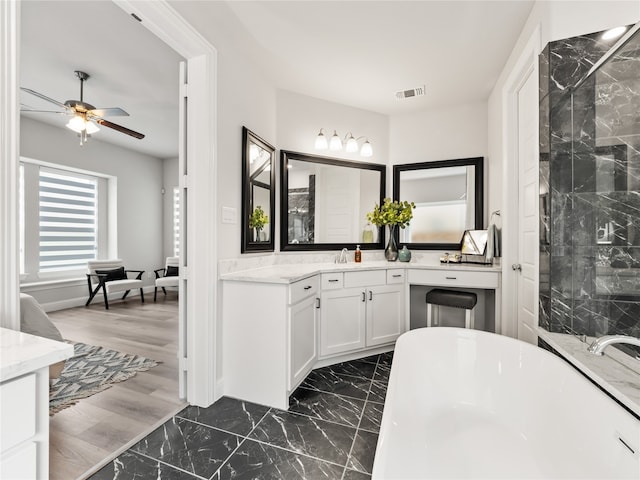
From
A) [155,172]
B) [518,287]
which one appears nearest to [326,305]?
[518,287]

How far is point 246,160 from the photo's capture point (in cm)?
237

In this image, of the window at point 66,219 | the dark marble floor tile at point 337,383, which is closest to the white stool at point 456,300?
the dark marble floor tile at point 337,383

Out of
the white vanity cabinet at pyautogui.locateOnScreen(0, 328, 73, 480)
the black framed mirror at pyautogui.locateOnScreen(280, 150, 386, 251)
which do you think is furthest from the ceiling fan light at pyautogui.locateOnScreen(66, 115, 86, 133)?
the white vanity cabinet at pyautogui.locateOnScreen(0, 328, 73, 480)

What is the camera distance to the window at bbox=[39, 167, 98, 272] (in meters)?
4.51

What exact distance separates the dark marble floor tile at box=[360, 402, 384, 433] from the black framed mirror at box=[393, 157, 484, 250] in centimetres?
179

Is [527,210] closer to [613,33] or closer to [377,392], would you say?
[613,33]

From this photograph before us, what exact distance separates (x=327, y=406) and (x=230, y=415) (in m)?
0.62

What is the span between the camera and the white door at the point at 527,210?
195 cm

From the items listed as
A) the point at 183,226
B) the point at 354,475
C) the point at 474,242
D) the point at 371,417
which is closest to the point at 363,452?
the point at 354,475

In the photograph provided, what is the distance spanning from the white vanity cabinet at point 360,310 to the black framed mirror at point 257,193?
66cm

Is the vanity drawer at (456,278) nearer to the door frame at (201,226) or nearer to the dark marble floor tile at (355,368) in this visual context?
the dark marble floor tile at (355,368)

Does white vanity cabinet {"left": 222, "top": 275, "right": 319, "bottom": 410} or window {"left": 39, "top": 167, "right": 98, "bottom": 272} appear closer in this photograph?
white vanity cabinet {"left": 222, "top": 275, "right": 319, "bottom": 410}

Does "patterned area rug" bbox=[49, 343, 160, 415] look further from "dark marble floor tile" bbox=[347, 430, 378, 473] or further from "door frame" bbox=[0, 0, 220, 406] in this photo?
"dark marble floor tile" bbox=[347, 430, 378, 473]

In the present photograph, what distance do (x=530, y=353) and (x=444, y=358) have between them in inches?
17.6
